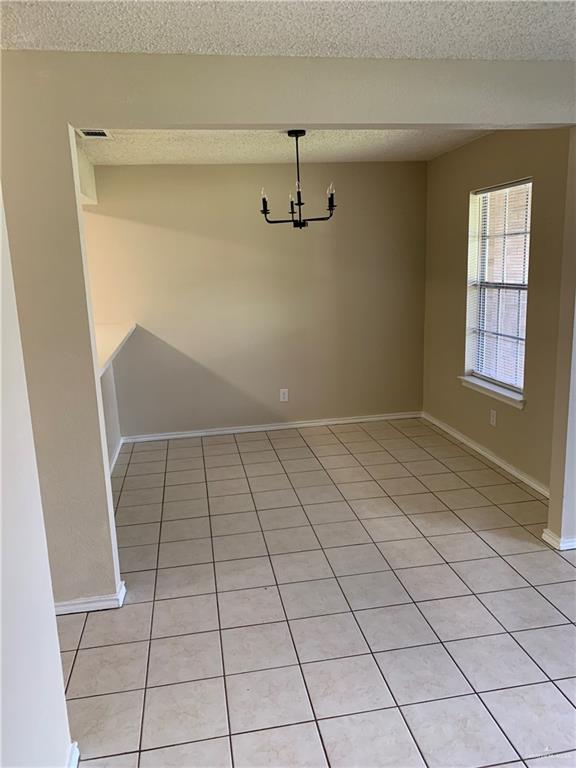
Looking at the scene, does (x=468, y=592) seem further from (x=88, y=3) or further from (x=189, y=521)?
(x=88, y=3)

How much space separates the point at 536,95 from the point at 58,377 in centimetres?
238

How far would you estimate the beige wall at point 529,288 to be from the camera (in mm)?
3209

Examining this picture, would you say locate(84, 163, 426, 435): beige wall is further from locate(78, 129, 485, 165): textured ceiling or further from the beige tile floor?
the beige tile floor

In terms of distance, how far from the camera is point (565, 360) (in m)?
2.69

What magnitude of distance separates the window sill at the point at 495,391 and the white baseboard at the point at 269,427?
970 mm

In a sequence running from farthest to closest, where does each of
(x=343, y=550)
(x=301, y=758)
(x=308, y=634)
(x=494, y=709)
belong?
(x=343, y=550) < (x=308, y=634) < (x=494, y=709) < (x=301, y=758)

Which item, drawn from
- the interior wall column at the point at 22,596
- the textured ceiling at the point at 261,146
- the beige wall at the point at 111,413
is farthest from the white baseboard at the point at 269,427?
the interior wall column at the point at 22,596

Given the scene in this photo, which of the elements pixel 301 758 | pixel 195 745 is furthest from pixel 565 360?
pixel 195 745

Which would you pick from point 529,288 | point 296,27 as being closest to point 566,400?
point 529,288

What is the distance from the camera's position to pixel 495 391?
388cm

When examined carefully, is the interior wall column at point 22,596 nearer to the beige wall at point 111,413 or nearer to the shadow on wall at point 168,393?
the beige wall at point 111,413

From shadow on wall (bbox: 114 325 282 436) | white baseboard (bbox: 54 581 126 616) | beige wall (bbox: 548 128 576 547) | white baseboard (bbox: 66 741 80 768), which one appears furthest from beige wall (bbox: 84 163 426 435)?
white baseboard (bbox: 66 741 80 768)

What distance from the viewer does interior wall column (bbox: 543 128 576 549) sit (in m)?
2.59

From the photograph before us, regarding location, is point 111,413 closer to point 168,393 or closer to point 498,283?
point 168,393
